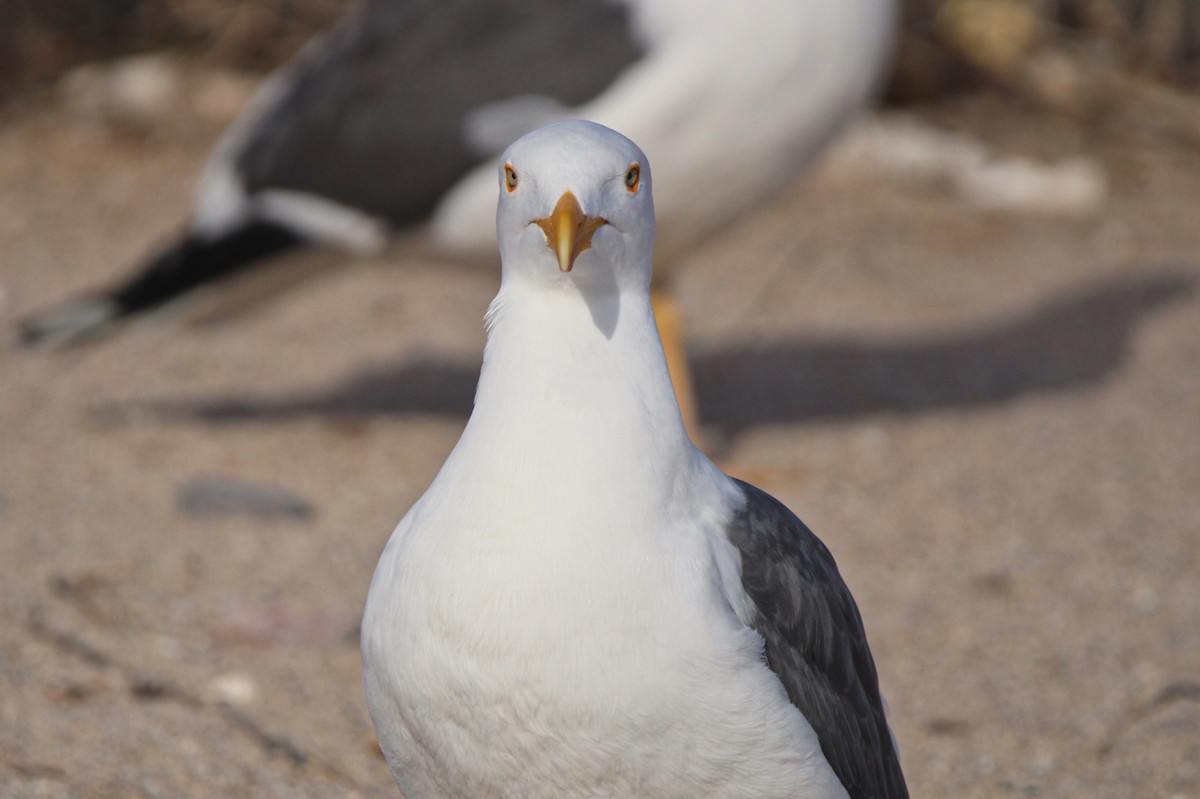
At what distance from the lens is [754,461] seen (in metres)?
4.93

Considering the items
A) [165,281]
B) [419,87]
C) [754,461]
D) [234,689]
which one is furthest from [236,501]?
[754,461]

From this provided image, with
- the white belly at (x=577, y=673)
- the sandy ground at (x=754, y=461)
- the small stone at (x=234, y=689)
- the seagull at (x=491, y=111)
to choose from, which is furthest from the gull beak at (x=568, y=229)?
the seagull at (x=491, y=111)

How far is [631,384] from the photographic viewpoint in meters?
2.07

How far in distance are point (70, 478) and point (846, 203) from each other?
13.8ft

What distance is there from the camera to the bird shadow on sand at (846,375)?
537cm

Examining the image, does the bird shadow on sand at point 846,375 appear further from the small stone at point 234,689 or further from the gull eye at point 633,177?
the gull eye at point 633,177

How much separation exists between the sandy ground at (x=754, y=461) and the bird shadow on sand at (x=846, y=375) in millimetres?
20

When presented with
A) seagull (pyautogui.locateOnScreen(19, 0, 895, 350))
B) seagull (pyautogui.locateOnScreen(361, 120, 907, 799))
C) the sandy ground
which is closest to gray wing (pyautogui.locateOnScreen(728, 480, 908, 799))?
seagull (pyautogui.locateOnScreen(361, 120, 907, 799))

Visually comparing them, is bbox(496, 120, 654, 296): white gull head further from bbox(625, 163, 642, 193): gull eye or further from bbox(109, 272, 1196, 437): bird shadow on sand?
bbox(109, 272, 1196, 437): bird shadow on sand

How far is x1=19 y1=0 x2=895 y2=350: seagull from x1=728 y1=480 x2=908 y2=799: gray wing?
2214mm

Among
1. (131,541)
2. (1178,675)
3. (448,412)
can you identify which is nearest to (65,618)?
(131,541)

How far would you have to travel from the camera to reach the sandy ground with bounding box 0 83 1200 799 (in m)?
3.23

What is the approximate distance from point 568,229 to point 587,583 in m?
0.45

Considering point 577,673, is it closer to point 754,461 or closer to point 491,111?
point 491,111
